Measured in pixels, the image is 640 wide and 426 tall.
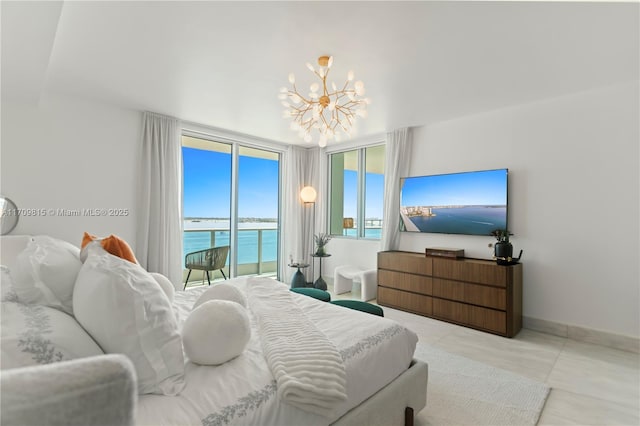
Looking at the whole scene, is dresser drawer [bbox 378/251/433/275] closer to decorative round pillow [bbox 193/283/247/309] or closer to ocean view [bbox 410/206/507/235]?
ocean view [bbox 410/206/507/235]

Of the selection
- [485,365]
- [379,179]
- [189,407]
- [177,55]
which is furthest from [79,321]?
[379,179]

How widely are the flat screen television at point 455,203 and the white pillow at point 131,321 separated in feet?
12.3

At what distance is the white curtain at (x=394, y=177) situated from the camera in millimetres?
4668

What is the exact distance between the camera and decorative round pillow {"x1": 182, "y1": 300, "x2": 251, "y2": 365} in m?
1.29

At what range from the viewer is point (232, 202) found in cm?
516

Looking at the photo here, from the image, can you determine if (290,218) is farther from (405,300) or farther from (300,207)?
(405,300)

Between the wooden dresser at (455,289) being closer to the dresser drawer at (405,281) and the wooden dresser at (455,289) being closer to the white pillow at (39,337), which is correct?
the dresser drawer at (405,281)

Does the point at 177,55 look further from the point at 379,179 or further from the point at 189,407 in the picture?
the point at 379,179

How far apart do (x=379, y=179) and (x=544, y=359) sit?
132 inches

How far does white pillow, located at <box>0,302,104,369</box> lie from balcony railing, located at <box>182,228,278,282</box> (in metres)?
3.88

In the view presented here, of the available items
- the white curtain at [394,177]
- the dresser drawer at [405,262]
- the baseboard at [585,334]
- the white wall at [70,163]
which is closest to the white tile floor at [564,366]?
the baseboard at [585,334]

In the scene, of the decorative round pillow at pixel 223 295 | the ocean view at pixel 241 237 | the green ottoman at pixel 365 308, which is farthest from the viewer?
the ocean view at pixel 241 237

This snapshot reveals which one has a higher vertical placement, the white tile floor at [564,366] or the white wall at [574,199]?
the white wall at [574,199]

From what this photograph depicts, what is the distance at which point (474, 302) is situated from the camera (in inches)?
138
